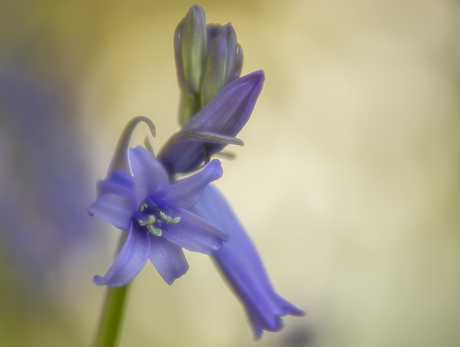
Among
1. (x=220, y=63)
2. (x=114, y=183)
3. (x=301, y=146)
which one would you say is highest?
(x=301, y=146)

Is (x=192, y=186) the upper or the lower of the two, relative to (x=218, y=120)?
lower

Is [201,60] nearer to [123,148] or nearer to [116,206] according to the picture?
[123,148]

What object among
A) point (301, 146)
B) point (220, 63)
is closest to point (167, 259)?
point (220, 63)

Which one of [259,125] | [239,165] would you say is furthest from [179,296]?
[259,125]

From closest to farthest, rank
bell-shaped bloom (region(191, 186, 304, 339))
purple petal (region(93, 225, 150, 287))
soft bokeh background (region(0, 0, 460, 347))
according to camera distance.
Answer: purple petal (region(93, 225, 150, 287)) → bell-shaped bloom (region(191, 186, 304, 339)) → soft bokeh background (region(0, 0, 460, 347))

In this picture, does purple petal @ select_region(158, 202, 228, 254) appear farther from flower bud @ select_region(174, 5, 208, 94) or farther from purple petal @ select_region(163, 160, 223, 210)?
flower bud @ select_region(174, 5, 208, 94)

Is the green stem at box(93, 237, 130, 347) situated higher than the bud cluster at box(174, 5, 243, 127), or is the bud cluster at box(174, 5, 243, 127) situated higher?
the bud cluster at box(174, 5, 243, 127)

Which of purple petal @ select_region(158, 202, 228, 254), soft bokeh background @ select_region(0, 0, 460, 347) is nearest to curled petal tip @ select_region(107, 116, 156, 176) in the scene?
purple petal @ select_region(158, 202, 228, 254)
